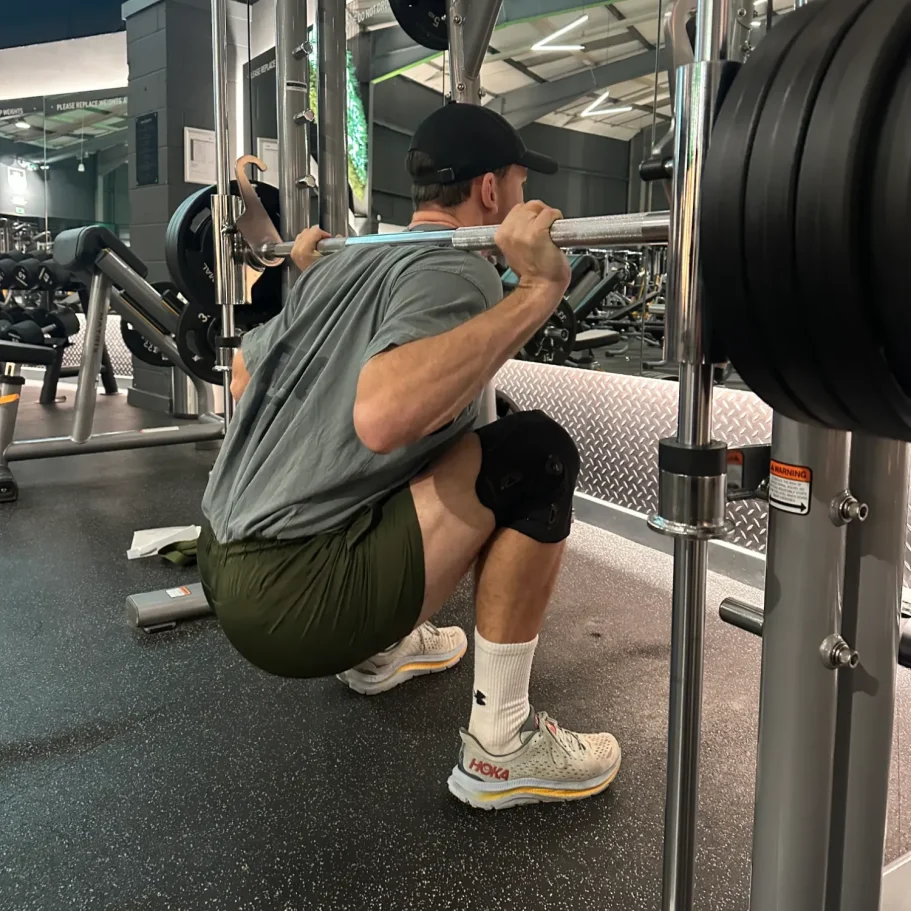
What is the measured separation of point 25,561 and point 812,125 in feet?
8.52

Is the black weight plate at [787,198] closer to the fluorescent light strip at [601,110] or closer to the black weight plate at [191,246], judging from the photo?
the black weight plate at [191,246]

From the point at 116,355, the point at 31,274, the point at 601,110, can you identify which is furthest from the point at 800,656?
the point at 116,355

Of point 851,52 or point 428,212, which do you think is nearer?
point 851,52

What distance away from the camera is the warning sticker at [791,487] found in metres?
0.72

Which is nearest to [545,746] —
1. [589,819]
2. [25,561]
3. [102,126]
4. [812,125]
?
[589,819]

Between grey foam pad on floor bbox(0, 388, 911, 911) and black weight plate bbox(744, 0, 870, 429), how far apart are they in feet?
2.84

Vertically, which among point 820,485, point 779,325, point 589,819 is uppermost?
point 779,325

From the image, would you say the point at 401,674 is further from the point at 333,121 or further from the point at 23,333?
the point at 23,333

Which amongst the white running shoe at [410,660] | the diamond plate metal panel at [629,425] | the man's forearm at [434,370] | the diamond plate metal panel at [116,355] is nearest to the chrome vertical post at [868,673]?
the man's forearm at [434,370]

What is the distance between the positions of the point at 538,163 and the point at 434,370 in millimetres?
707

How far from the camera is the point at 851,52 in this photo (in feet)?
1.69

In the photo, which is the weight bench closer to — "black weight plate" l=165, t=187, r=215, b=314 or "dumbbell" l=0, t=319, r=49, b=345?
"black weight plate" l=165, t=187, r=215, b=314

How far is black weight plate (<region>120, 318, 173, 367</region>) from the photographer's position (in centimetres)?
398

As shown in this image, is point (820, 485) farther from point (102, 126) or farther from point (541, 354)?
point (102, 126)
